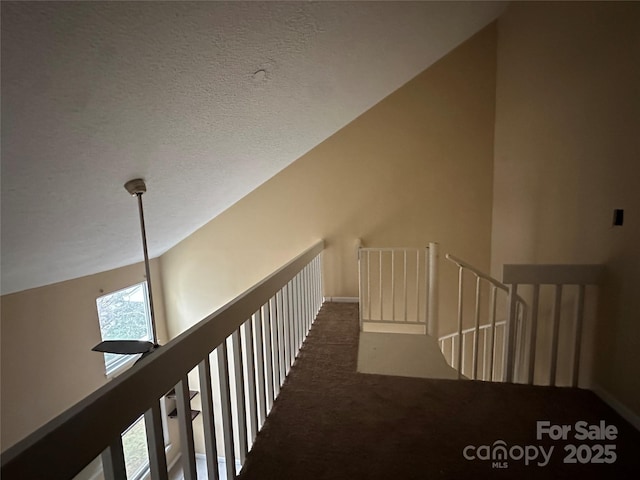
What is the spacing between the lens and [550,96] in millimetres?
2447

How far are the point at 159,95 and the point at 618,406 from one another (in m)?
2.82

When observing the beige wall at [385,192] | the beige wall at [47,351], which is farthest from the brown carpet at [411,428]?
the beige wall at [47,351]

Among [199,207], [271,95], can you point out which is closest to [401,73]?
[271,95]

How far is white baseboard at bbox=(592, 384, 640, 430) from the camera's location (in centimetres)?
167

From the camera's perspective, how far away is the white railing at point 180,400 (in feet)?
2.11

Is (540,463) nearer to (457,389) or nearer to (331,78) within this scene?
(457,389)

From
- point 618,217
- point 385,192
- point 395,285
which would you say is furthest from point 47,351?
point 618,217

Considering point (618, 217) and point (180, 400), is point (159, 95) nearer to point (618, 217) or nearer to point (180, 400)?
point (180, 400)

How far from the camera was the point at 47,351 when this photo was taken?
10.1 feet

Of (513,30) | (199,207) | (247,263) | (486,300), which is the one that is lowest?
(486,300)

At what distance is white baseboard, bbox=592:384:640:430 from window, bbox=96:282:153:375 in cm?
427

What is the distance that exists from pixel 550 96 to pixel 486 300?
2.37 meters

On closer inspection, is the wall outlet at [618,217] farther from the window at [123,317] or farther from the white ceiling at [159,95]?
the window at [123,317]

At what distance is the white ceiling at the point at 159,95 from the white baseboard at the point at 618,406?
8.15 ft
